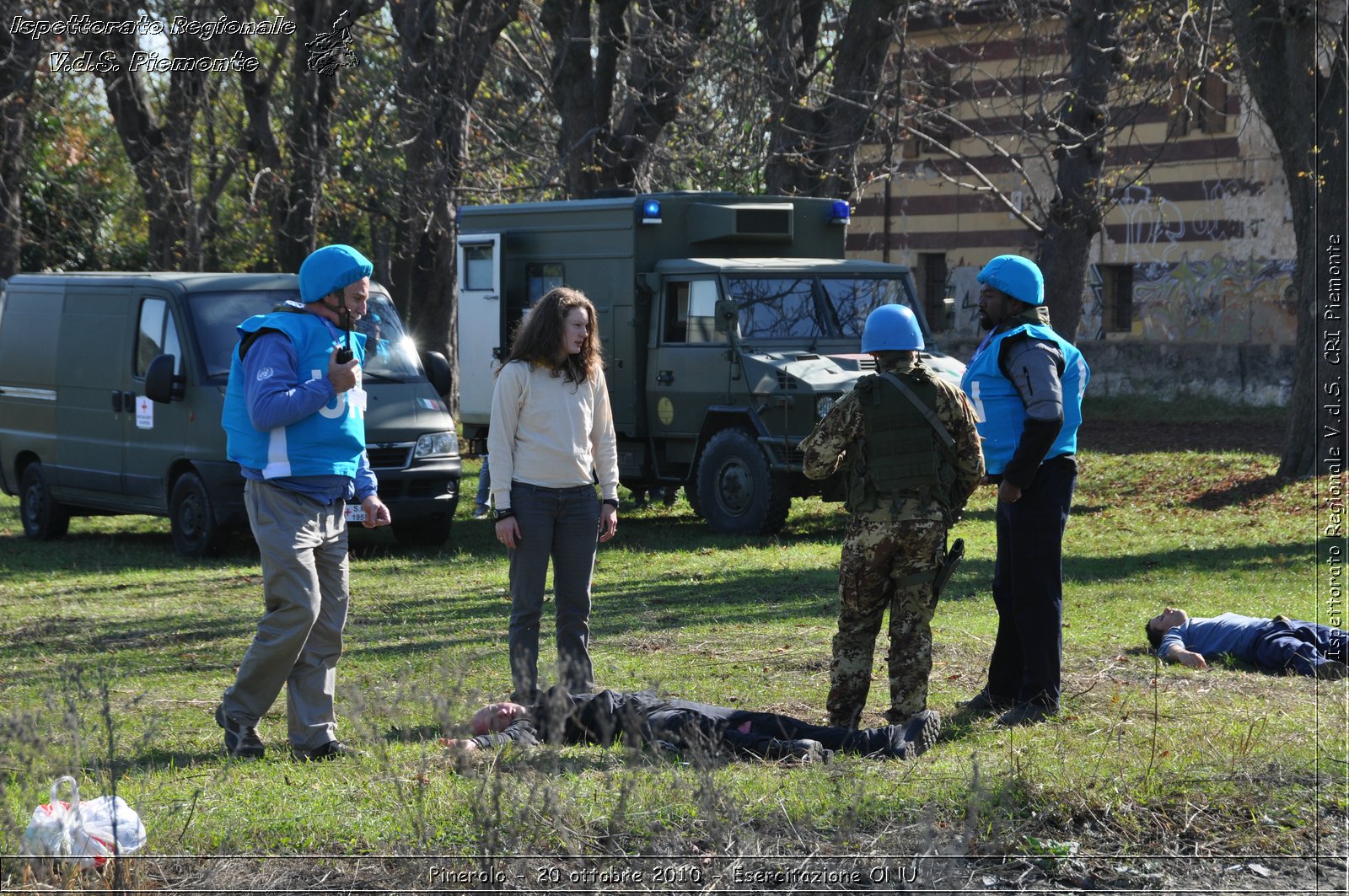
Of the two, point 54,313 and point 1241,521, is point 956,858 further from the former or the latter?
point 54,313

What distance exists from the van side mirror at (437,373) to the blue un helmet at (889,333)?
7987 millimetres

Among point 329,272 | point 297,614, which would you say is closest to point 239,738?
point 297,614

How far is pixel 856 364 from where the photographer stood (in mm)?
13500

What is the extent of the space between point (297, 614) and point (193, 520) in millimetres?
7664

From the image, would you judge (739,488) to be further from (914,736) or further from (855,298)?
(914,736)

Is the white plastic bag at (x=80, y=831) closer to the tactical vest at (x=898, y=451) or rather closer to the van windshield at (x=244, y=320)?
the tactical vest at (x=898, y=451)

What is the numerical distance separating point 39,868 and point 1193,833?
335 centimetres

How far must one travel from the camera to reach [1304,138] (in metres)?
14.5

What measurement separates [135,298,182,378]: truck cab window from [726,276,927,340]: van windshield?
4909 millimetres

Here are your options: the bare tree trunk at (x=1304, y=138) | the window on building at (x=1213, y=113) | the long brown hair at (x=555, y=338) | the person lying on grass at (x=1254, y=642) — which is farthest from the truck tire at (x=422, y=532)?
the window on building at (x=1213, y=113)

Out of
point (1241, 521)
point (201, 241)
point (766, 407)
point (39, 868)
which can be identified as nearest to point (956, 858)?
point (39, 868)

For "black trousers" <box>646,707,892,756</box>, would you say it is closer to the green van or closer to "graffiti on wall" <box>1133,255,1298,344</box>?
the green van

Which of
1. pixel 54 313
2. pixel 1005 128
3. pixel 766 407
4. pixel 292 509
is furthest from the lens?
pixel 1005 128

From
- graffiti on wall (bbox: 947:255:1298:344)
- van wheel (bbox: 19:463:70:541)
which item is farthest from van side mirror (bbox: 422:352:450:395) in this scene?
graffiti on wall (bbox: 947:255:1298:344)
